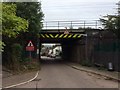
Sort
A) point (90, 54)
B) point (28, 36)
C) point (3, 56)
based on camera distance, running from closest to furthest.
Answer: point (3, 56), point (28, 36), point (90, 54)

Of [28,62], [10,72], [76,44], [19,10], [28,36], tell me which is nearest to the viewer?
[10,72]

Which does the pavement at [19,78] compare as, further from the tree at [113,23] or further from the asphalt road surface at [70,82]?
the tree at [113,23]

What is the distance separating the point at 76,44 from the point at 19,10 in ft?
51.0

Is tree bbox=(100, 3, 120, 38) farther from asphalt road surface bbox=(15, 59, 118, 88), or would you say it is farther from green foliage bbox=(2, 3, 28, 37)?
green foliage bbox=(2, 3, 28, 37)

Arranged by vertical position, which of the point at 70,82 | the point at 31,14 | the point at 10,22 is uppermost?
the point at 31,14

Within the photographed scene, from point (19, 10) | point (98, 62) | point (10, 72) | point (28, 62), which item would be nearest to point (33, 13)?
point (19, 10)

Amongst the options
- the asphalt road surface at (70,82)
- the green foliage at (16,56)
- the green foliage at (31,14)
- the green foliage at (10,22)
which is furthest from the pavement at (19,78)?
the green foliage at (31,14)

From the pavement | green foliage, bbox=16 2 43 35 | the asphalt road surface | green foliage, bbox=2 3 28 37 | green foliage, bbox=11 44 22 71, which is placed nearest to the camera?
the asphalt road surface

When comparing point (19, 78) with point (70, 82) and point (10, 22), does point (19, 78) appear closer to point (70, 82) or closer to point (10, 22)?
point (70, 82)

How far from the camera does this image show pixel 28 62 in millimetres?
36938

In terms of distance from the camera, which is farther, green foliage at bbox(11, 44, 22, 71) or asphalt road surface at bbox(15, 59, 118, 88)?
green foliage at bbox(11, 44, 22, 71)

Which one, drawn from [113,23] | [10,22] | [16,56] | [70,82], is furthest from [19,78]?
[113,23]

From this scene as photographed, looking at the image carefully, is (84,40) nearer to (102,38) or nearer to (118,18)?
(102,38)

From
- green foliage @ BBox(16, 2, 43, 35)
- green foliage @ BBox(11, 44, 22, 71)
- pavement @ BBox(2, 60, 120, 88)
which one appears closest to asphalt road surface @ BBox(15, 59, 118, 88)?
pavement @ BBox(2, 60, 120, 88)
